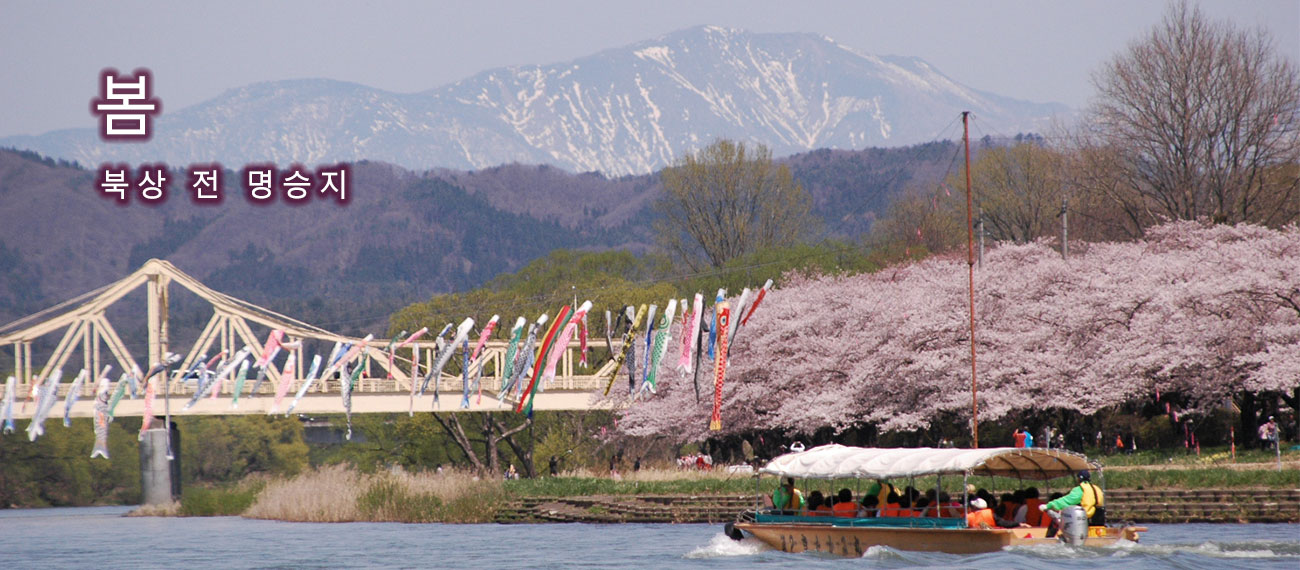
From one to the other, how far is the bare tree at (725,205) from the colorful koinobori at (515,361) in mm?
21522

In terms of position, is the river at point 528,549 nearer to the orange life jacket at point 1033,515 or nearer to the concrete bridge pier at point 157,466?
the orange life jacket at point 1033,515

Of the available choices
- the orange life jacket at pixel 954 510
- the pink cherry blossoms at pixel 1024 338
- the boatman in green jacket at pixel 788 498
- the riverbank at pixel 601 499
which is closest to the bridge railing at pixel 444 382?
the pink cherry blossoms at pixel 1024 338

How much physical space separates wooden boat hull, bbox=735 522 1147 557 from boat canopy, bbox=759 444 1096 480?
117 centimetres

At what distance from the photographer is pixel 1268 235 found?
5912 cm

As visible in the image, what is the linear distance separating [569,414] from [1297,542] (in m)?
61.7

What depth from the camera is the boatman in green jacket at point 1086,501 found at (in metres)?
29.9

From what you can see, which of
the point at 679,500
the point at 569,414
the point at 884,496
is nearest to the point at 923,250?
the point at 569,414

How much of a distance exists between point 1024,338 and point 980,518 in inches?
1116

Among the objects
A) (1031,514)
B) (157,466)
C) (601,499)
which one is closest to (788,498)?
(1031,514)

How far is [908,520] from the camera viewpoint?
3259 centimetres

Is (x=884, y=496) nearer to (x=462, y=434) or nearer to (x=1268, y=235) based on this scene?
(x=1268, y=235)

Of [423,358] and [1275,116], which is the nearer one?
[1275,116]

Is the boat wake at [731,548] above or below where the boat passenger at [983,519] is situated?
below

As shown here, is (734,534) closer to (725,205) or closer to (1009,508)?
(1009,508)
